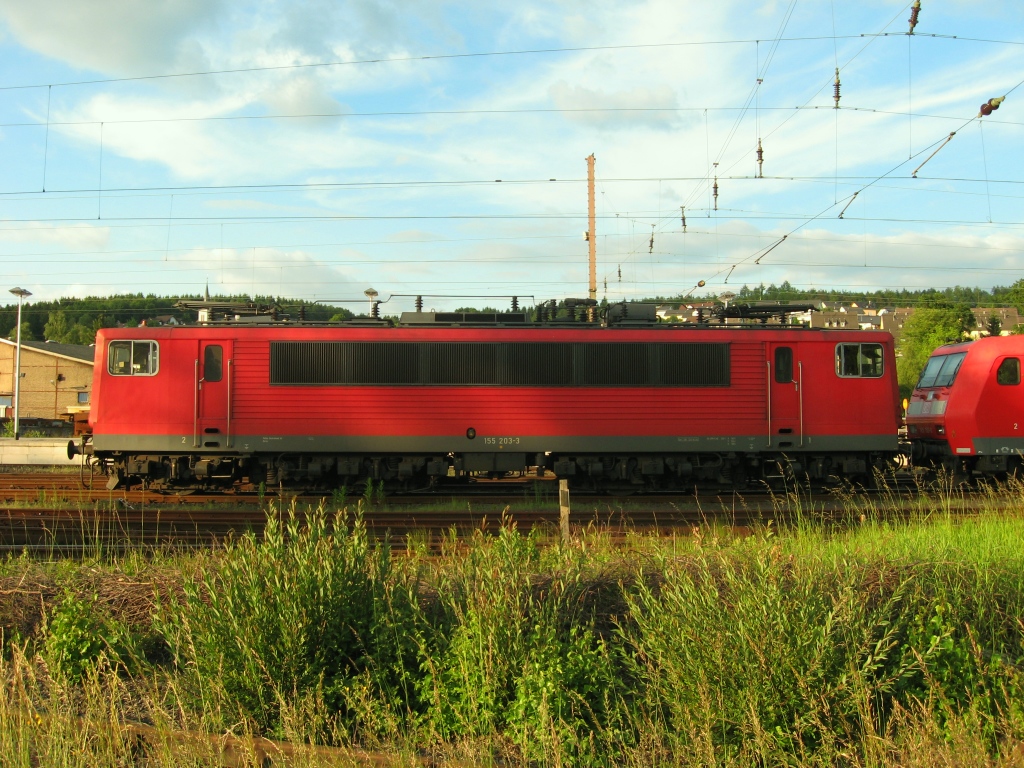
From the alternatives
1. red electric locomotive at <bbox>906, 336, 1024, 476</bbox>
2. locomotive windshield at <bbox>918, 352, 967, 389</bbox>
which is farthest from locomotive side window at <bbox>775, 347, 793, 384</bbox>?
locomotive windshield at <bbox>918, 352, 967, 389</bbox>

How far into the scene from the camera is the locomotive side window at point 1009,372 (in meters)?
16.4

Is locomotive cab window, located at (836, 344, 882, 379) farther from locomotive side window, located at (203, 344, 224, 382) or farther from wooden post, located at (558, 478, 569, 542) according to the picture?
locomotive side window, located at (203, 344, 224, 382)

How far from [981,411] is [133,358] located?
1798 centimetres

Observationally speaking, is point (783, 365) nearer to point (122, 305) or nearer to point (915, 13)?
point (915, 13)

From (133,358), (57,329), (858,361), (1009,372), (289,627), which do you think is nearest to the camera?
(289,627)

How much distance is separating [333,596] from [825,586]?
3893 millimetres

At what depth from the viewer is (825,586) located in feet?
19.8

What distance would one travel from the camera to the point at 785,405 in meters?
16.0

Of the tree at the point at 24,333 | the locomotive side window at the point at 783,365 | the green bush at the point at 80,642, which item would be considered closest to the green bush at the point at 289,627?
the green bush at the point at 80,642

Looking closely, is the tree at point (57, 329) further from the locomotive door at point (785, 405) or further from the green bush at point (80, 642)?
the green bush at point (80, 642)

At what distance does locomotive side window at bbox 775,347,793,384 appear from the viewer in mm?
16047

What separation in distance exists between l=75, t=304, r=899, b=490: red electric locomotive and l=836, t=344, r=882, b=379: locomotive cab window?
30 millimetres

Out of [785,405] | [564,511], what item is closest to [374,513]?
[564,511]

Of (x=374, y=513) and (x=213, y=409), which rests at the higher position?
(x=213, y=409)
